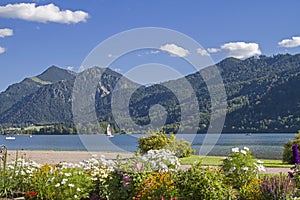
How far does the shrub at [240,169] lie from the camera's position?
9.58m

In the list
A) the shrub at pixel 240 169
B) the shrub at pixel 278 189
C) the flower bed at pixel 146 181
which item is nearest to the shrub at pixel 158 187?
the flower bed at pixel 146 181

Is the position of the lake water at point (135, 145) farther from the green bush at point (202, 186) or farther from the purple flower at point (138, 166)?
the green bush at point (202, 186)

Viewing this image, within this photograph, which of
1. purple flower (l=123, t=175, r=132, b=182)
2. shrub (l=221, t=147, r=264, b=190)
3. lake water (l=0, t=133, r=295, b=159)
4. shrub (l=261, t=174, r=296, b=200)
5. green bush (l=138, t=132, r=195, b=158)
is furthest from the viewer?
green bush (l=138, t=132, r=195, b=158)

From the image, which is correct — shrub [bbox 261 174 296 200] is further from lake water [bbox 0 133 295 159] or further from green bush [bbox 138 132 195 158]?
green bush [bbox 138 132 195 158]

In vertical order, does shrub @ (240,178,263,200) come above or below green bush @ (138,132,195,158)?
below

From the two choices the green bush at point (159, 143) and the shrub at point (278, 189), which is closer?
the shrub at point (278, 189)

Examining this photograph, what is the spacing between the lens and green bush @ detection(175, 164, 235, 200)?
25.0ft

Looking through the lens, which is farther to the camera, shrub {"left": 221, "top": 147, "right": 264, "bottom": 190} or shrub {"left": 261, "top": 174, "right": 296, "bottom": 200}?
shrub {"left": 221, "top": 147, "right": 264, "bottom": 190}

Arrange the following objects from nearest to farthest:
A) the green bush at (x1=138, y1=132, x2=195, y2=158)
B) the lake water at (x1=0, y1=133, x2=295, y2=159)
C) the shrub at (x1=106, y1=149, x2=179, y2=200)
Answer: the shrub at (x1=106, y1=149, x2=179, y2=200), the lake water at (x1=0, y1=133, x2=295, y2=159), the green bush at (x1=138, y1=132, x2=195, y2=158)

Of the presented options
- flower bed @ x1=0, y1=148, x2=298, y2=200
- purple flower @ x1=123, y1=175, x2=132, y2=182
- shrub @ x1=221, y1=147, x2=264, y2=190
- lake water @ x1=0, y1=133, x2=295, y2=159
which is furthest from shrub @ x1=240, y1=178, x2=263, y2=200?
lake water @ x1=0, y1=133, x2=295, y2=159

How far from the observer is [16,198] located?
10.2m

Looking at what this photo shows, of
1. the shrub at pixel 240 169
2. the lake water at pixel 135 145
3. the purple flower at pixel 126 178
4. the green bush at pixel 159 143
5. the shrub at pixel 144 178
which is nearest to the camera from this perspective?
the shrub at pixel 144 178

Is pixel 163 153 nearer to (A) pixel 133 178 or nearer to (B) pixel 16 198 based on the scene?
(A) pixel 133 178

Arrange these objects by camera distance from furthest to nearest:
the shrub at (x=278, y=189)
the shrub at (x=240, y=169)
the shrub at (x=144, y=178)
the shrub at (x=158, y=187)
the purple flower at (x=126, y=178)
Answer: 1. the shrub at (x=240, y=169)
2. the purple flower at (x=126, y=178)
3. the shrub at (x=144, y=178)
4. the shrub at (x=158, y=187)
5. the shrub at (x=278, y=189)
